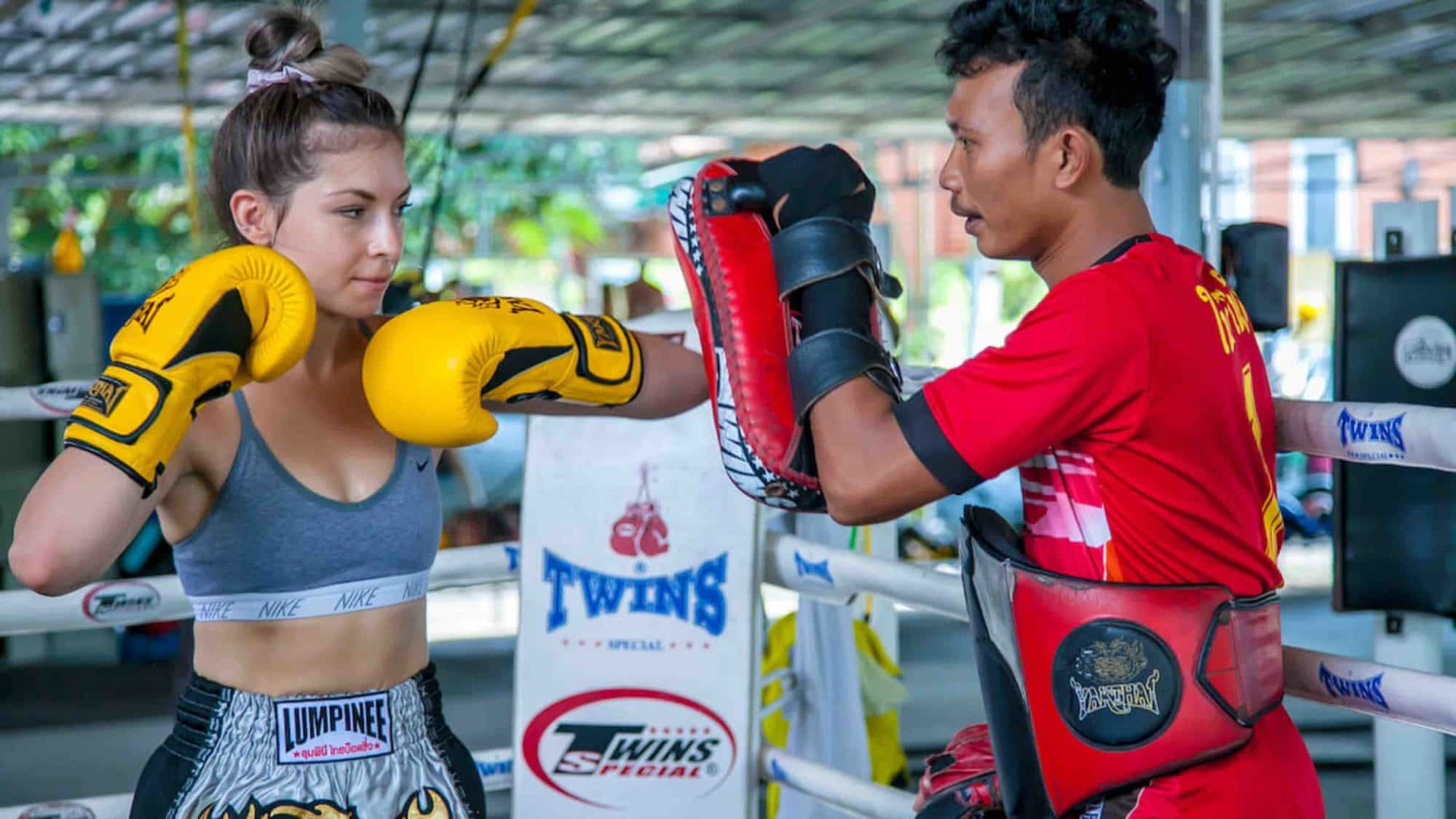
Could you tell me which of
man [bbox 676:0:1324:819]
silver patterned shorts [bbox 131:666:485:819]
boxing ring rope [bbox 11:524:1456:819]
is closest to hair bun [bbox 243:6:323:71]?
man [bbox 676:0:1324:819]

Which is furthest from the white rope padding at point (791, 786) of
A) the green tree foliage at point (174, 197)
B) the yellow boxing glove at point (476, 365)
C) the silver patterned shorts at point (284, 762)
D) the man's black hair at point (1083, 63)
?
the green tree foliage at point (174, 197)

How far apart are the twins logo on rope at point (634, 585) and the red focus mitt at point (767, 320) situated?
0.92 metres

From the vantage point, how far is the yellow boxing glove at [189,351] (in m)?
1.20

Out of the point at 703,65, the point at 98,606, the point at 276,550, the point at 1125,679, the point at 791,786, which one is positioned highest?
the point at 703,65

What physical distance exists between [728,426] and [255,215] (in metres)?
0.53

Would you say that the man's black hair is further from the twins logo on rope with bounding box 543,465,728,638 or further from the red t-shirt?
the twins logo on rope with bounding box 543,465,728,638

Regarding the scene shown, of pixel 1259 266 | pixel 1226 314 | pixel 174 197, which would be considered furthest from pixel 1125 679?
pixel 174 197

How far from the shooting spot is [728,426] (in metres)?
1.41

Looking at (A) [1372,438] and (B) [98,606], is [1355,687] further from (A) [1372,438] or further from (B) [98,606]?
(B) [98,606]

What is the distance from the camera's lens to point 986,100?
4.33 ft

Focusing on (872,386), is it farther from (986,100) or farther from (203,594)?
(203,594)

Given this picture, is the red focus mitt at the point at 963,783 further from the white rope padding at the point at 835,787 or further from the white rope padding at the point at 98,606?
the white rope padding at the point at 98,606

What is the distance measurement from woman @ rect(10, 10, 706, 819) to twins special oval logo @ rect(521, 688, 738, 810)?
32.5 inches

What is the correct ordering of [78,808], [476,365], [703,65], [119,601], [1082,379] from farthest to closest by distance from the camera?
[703,65] → [119,601] → [78,808] → [476,365] → [1082,379]
